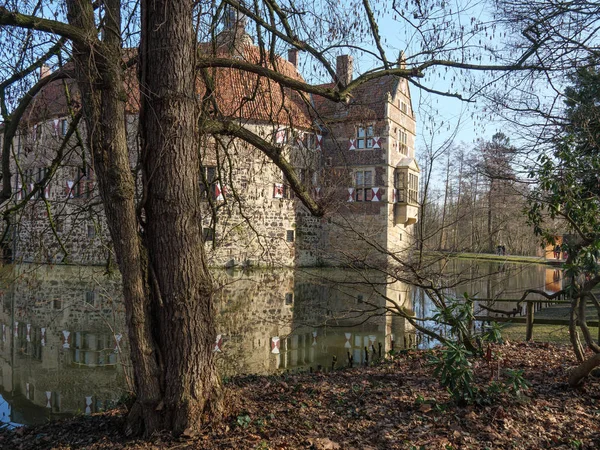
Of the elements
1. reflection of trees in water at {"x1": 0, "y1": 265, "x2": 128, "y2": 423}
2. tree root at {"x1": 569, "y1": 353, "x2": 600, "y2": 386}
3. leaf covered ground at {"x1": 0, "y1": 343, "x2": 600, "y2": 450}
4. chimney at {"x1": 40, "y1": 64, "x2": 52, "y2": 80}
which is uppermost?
chimney at {"x1": 40, "y1": 64, "x2": 52, "y2": 80}

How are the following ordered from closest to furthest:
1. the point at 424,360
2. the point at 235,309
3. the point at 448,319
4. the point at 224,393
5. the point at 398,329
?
the point at 224,393 < the point at 448,319 < the point at 424,360 < the point at 398,329 < the point at 235,309

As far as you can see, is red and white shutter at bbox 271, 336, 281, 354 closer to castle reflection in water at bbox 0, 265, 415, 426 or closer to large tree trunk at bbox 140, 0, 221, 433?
castle reflection in water at bbox 0, 265, 415, 426

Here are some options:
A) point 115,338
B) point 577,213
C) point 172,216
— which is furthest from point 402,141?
point 172,216

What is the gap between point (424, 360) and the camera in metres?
5.34

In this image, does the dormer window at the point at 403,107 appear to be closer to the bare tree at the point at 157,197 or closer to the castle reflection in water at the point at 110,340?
the castle reflection in water at the point at 110,340

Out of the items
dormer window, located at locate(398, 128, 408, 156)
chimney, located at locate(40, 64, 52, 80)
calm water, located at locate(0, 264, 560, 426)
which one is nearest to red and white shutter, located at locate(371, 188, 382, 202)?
dormer window, located at locate(398, 128, 408, 156)

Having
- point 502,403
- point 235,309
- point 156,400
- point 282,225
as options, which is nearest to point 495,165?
point 502,403

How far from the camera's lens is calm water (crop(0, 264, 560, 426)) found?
219 inches

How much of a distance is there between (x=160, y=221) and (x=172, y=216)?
0.08 metres

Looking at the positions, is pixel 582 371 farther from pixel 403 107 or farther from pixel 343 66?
pixel 403 107

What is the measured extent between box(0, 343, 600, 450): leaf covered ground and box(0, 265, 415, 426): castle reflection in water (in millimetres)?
801

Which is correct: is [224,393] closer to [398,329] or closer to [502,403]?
[502,403]

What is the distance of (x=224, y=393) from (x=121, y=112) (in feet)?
6.46

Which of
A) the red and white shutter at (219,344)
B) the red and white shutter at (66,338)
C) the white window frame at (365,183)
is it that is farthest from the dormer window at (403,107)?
the red and white shutter at (66,338)
